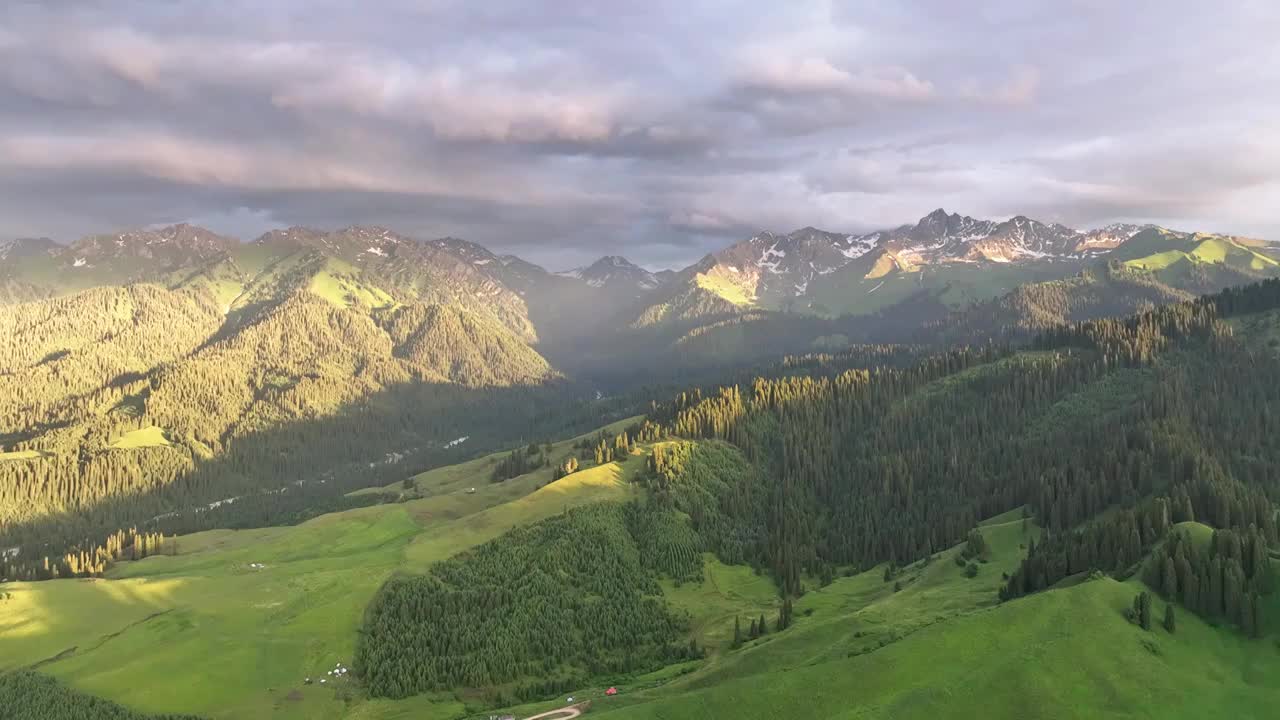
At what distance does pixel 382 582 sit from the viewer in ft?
Answer: 592

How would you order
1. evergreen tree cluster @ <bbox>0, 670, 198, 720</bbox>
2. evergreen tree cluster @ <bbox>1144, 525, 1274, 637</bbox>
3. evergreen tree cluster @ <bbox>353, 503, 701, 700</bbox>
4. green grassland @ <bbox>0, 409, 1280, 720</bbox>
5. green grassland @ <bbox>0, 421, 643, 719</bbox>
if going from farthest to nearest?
1. evergreen tree cluster @ <bbox>353, 503, 701, 700</bbox>
2. green grassland @ <bbox>0, 421, 643, 719</bbox>
3. evergreen tree cluster @ <bbox>0, 670, 198, 720</bbox>
4. evergreen tree cluster @ <bbox>1144, 525, 1274, 637</bbox>
5. green grassland @ <bbox>0, 409, 1280, 720</bbox>

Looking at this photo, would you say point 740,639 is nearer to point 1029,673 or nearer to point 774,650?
point 774,650

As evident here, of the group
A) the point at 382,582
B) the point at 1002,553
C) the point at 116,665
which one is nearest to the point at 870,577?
the point at 1002,553

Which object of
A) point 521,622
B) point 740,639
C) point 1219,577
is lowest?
point 740,639

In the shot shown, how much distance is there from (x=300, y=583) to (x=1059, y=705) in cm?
17035

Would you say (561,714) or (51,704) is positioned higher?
(51,704)

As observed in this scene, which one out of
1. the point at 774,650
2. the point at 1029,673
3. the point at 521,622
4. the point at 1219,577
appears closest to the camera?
the point at 1029,673

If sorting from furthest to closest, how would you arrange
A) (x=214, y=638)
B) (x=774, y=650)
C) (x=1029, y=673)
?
(x=214, y=638) → (x=774, y=650) → (x=1029, y=673)

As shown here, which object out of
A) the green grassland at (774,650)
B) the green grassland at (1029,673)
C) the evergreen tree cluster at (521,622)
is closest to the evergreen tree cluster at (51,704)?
the green grassland at (774,650)

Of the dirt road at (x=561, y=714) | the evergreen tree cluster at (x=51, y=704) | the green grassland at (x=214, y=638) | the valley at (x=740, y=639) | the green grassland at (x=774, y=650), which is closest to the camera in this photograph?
the green grassland at (x=774, y=650)

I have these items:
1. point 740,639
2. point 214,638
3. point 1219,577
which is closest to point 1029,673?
point 1219,577

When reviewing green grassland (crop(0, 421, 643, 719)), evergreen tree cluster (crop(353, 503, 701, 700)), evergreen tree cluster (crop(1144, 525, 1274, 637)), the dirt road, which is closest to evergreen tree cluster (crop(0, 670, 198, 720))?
green grassland (crop(0, 421, 643, 719))

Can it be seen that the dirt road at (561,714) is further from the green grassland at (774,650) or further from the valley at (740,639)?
the green grassland at (774,650)

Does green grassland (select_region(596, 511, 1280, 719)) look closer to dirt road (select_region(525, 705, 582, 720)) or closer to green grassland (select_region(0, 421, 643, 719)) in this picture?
dirt road (select_region(525, 705, 582, 720))
